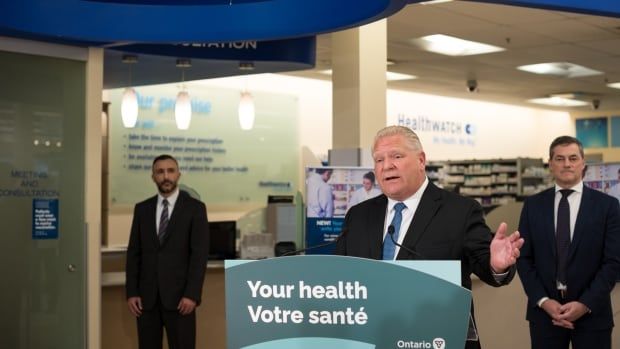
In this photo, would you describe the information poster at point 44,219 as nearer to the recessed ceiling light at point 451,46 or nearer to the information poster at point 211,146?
the recessed ceiling light at point 451,46

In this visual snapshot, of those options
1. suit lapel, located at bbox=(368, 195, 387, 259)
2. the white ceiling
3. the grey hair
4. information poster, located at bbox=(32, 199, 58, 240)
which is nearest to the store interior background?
the white ceiling

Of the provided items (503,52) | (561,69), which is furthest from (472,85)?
(503,52)

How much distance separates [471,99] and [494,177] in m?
1.79

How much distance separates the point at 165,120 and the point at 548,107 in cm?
1052

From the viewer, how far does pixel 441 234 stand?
2.83 meters

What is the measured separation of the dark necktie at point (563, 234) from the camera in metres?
4.39

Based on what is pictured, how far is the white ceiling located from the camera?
9.36 metres

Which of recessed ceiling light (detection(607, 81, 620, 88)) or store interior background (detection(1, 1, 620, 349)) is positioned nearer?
store interior background (detection(1, 1, 620, 349))

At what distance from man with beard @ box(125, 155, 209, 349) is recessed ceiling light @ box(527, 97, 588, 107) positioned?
44.4 ft

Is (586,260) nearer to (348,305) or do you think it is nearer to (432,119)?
(348,305)

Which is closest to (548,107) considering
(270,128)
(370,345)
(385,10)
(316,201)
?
(270,128)

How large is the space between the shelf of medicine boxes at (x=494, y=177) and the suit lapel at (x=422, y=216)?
15366mm

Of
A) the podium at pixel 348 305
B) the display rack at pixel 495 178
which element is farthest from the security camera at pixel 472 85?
the podium at pixel 348 305

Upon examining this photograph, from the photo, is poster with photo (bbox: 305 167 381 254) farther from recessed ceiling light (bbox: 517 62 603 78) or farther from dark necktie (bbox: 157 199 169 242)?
recessed ceiling light (bbox: 517 62 603 78)
